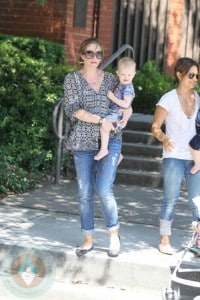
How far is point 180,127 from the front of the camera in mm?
6184

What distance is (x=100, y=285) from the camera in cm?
609

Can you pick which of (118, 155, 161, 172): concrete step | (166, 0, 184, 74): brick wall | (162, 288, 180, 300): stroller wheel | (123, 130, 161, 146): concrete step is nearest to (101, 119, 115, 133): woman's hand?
(162, 288, 180, 300): stroller wheel

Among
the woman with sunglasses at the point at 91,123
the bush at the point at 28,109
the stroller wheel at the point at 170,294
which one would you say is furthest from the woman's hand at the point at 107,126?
the bush at the point at 28,109

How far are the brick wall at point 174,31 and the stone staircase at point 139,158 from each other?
10.1 ft

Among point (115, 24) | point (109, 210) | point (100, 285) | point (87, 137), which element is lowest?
point (100, 285)

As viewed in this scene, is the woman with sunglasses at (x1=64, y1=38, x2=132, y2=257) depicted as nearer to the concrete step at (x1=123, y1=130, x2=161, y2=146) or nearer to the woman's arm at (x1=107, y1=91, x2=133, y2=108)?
the woman's arm at (x1=107, y1=91, x2=133, y2=108)

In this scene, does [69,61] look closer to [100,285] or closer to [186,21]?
[186,21]

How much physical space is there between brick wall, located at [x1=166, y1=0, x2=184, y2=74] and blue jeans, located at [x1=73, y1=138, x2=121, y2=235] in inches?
307

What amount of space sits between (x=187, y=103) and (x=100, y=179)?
97 cm

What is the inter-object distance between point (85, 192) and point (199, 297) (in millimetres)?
1435

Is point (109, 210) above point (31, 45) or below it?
below

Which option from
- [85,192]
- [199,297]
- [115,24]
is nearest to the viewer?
[199,297]

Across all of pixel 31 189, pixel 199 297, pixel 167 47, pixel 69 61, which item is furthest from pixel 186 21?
pixel 199 297

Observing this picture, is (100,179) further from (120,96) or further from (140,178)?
(140,178)
